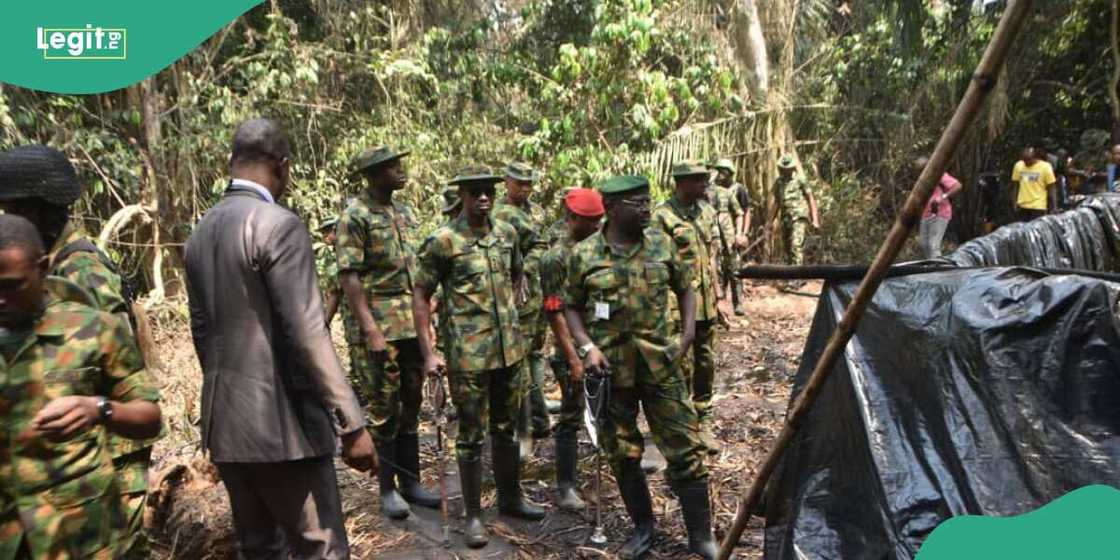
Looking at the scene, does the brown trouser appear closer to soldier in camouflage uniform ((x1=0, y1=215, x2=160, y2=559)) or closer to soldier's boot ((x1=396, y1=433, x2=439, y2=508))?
soldier in camouflage uniform ((x1=0, y1=215, x2=160, y2=559))

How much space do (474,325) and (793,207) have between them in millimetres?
8078

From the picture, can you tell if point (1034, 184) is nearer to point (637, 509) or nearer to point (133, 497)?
point (637, 509)

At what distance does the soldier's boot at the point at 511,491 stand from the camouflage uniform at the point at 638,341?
0.84m

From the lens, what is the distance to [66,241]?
320 cm

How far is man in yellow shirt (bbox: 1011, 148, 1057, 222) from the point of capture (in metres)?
12.6

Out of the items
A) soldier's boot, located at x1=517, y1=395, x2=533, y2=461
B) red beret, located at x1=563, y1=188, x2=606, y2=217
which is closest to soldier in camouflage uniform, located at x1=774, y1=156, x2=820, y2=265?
soldier's boot, located at x1=517, y1=395, x2=533, y2=461

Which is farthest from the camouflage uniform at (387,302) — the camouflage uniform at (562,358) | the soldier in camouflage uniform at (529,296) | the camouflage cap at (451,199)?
the camouflage cap at (451,199)

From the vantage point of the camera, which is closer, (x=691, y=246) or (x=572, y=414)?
(x=572, y=414)

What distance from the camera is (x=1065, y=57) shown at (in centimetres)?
1517

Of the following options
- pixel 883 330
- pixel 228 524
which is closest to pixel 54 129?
pixel 228 524

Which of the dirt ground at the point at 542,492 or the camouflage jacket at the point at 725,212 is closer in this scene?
the dirt ground at the point at 542,492

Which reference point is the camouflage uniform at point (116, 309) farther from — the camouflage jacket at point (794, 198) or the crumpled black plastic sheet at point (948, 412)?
the camouflage jacket at point (794, 198)

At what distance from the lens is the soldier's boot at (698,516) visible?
14.3 ft

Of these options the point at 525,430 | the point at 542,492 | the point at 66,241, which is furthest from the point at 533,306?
the point at 66,241
